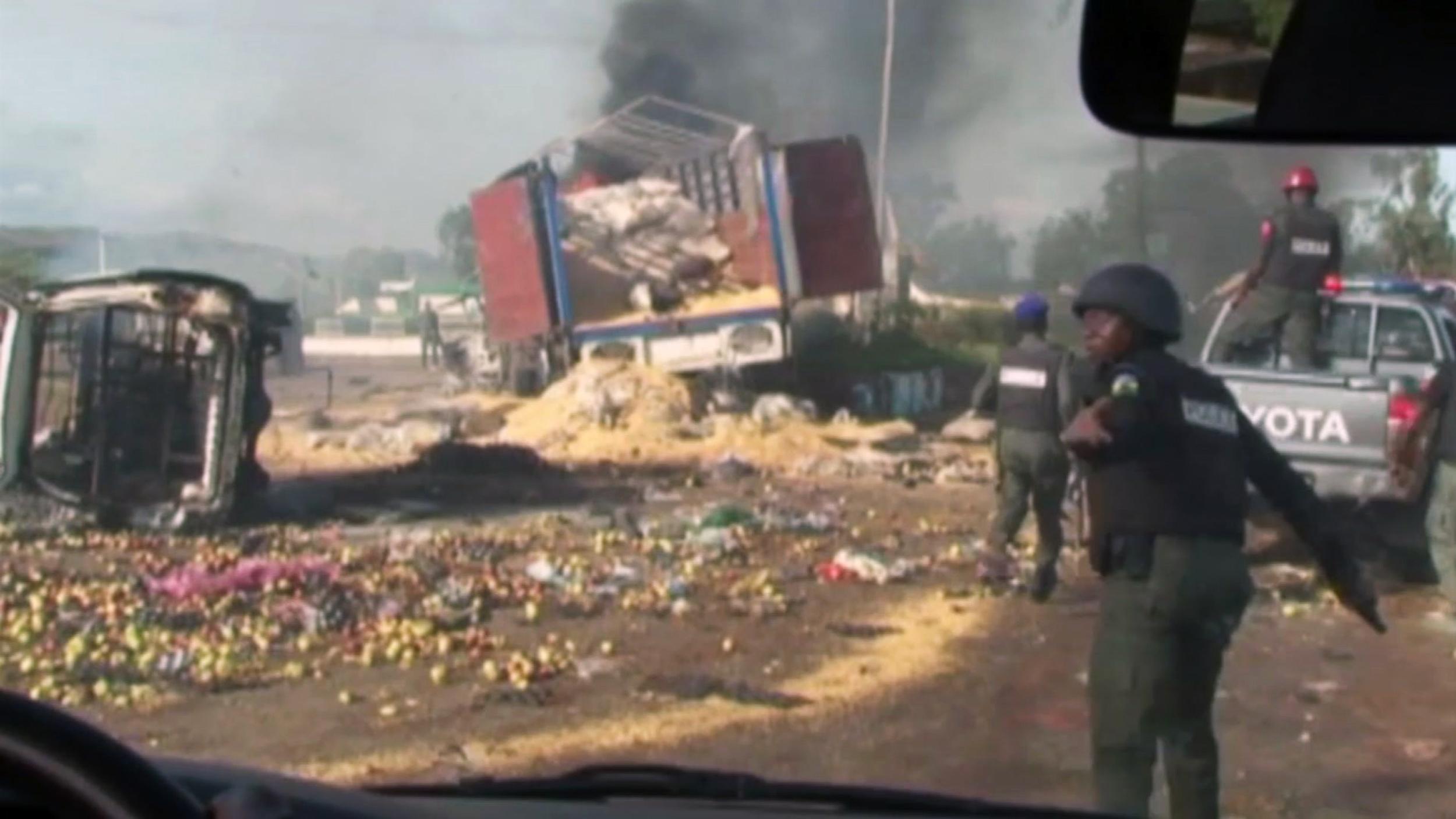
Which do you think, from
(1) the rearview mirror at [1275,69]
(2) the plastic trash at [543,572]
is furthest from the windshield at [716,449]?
(1) the rearview mirror at [1275,69]

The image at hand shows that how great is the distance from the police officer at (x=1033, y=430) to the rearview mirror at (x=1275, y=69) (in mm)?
3044

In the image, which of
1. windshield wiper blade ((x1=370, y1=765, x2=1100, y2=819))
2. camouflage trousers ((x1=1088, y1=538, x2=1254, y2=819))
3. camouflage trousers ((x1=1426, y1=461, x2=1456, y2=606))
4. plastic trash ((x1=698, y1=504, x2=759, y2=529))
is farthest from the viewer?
camouflage trousers ((x1=1426, y1=461, x2=1456, y2=606))

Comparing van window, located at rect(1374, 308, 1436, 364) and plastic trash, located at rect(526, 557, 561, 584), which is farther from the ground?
van window, located at rect(1374, 308, 1436, 364)

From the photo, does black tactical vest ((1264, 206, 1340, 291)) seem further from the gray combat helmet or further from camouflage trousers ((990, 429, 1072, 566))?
camouflage trousers ((990, 429, 1072, 566))

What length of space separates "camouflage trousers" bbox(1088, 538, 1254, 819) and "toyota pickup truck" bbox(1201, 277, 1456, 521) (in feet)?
3.47

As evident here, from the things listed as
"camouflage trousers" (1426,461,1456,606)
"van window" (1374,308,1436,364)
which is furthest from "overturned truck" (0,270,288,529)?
"van window" (1374,308,1436,364)

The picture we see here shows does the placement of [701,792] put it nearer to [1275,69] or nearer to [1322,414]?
[1275,69]

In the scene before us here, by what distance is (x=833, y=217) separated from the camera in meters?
6.46

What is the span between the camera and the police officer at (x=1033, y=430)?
5633mm

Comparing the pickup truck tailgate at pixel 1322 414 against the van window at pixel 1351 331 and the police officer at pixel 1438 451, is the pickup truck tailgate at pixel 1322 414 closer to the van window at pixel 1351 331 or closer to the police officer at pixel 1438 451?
the police officer at pixel 1438 451

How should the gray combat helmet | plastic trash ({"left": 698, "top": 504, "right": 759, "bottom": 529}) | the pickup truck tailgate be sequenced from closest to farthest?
the gray combat helmet < plastic trash ({"left": 698, "top": 504, "right": 759, "bottom": 529}) < the pickup truck tailgate

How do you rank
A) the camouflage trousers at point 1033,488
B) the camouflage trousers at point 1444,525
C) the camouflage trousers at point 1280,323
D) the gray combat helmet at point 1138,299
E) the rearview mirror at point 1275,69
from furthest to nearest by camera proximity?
the camouflage trousers at point 1280,323 → the camouflage trousers at point 1444,525 → the camouflage trousers at point 1033,488 → the gray combat helmet at point 1138,299 → the rearview mirror at point 1275,69

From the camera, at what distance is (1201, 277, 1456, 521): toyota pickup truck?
21.3 feet

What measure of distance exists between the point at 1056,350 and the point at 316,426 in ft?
6.19
